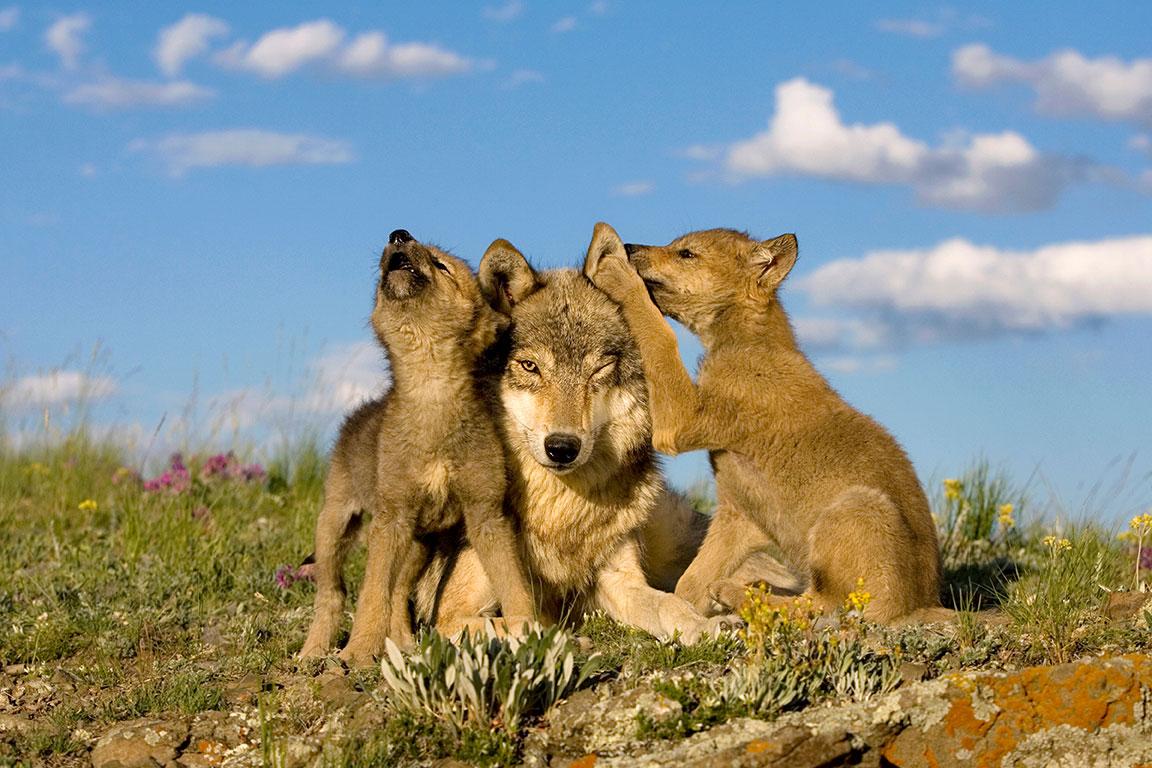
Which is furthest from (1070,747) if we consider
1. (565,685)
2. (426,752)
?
(426,752)

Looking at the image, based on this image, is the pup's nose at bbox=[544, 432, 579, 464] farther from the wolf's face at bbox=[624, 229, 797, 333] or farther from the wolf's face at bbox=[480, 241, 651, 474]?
the wolf's face at bbox=[624, 229, 797, 333]

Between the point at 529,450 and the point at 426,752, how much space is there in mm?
1773

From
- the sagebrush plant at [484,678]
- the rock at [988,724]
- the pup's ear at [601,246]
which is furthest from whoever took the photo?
the pup's ear at [601,246]

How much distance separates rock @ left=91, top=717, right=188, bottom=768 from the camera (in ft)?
14.5

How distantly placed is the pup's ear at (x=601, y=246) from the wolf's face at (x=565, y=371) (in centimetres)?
9

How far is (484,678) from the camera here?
13.6 ft

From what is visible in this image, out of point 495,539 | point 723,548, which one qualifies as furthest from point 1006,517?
point 495,539

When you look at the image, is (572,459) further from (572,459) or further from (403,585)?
(403,585)

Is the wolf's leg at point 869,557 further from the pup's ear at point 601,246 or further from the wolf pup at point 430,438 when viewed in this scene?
the pup's ear at point 601,246

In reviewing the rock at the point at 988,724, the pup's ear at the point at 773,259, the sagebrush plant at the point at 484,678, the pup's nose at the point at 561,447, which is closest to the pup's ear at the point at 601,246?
the pup's ear at the point at 773,259

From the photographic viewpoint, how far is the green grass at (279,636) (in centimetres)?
425

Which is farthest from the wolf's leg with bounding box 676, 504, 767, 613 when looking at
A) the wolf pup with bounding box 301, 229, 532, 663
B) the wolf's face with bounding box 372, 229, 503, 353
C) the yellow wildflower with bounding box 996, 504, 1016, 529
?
the yellow wildflower with bounding box 996, 504, 1016, 529

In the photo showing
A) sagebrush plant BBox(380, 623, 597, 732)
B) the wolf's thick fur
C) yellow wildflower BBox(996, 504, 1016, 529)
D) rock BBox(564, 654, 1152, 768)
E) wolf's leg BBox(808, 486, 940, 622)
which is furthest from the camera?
yellow wildflower BBox(996, 504, 1016, 529)

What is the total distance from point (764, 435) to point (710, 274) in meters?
0.89
